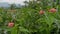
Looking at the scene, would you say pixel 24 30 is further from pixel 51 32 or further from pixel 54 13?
pixel 54 13

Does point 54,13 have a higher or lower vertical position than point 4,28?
higher

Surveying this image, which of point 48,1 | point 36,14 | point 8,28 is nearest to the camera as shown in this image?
point 8,28

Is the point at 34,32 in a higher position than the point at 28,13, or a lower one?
lower

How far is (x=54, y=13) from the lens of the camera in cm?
140

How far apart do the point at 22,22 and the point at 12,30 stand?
0.11 meters

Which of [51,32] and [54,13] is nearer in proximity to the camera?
[51,32]

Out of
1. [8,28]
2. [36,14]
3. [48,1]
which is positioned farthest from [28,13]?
[48,1]

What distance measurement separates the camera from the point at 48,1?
205 cm

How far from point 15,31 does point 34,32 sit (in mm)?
160

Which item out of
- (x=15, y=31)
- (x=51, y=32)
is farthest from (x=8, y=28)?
(x=51, y=32)

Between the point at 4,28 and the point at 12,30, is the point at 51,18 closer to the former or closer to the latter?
the point at 12,30

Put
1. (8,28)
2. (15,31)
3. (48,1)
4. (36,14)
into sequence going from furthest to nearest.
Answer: (48,1), (36,14), (8,28), (15,31)

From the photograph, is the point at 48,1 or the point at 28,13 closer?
the point at 28,13

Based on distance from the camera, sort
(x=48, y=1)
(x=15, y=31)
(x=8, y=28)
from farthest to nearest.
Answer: (x=48, y=1)
(x=8, y=28)
(x=15, y=31)
